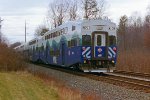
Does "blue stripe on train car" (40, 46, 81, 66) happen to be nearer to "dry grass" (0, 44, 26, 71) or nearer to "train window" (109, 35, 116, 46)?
"train window" (109, 35, 116, 46)

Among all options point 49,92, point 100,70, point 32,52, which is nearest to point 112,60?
point 100,70

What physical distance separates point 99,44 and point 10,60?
7632mm

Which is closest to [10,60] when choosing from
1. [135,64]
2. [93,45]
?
[93,45]

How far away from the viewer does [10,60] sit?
28500 mm

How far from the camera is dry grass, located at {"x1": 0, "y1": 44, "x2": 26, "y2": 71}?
2756cm

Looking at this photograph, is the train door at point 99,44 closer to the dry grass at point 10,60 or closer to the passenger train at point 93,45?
the passenger train at point 93,45

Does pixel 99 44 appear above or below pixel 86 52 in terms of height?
above

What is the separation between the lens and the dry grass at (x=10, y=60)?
90.4ft

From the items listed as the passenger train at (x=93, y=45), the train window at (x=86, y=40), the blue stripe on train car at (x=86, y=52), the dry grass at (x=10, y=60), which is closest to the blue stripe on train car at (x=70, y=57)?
the passenger train at (x=93, y=45)

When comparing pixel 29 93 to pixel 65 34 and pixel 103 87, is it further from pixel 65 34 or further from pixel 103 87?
pixel 65 34

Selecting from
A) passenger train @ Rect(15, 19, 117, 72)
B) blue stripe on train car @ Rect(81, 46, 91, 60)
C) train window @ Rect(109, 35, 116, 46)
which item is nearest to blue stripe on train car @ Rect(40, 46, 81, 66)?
passenger train @ Rect(15, 19, 117, 72)

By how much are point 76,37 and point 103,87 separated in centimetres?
763

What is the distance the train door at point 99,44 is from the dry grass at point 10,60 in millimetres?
7060

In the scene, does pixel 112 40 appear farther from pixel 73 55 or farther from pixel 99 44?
pixel 73 55
